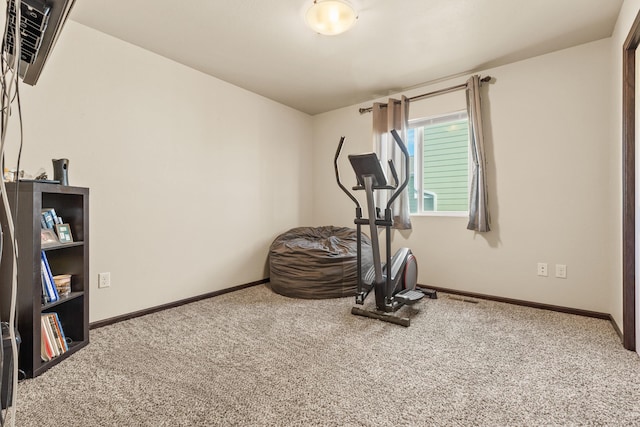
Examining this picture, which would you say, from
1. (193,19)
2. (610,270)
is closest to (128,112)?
(193,19)

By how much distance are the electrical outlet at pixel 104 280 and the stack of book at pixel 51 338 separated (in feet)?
1.68

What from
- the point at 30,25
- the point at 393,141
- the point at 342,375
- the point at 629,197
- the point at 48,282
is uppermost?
the point at 393,141

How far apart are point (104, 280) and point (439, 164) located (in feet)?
11.0

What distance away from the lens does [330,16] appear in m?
2.16

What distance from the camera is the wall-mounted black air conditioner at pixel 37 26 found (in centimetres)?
86

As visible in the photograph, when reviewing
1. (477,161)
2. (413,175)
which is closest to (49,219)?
(413,175)

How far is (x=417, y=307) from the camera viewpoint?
2885 mm

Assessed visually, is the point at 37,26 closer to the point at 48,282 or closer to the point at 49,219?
the point at 49,219

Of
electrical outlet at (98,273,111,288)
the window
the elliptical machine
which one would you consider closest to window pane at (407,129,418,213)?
the window

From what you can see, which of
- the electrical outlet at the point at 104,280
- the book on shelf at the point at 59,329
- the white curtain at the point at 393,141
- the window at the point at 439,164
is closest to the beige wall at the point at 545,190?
the window at the point at 439,164

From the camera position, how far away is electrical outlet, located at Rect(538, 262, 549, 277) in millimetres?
2830

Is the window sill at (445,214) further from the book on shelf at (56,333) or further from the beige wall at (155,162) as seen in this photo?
the book on shelf at (56,333)

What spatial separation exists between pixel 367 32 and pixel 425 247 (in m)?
2.20

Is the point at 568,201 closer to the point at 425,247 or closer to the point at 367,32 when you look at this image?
the point at 425,247
